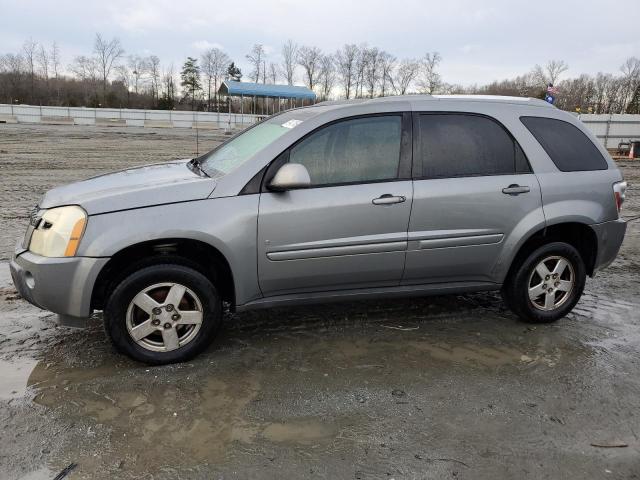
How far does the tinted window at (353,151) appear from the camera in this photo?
389 centimetres

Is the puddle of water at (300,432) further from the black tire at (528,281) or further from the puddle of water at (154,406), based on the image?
the black tire at (528,281)

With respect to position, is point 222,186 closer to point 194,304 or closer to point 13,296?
point 194,304

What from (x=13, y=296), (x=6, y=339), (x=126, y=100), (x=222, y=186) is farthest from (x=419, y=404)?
(x=126, y=100)

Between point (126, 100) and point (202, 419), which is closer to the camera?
point (202, 419)

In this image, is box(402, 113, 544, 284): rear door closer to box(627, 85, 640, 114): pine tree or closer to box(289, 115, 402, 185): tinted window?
box(289, 115, 402, 185): tinted window

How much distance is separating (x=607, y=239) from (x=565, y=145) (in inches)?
35.0

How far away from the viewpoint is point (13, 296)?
4.97 meters

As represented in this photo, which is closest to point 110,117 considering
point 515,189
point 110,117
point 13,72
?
point 110,117

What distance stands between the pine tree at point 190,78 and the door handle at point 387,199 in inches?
3578

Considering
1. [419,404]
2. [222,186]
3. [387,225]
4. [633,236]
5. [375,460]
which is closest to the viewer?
[375,460]

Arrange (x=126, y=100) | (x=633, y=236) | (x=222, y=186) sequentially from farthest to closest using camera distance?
(x=126, y=100) → (x=633, y=236) → (x=222, y=186)

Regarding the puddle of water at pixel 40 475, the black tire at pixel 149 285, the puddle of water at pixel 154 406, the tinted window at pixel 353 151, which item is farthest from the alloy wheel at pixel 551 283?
the puddle of water at pixel 40 475

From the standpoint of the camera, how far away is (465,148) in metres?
4.23

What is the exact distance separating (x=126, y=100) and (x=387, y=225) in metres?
82.7
